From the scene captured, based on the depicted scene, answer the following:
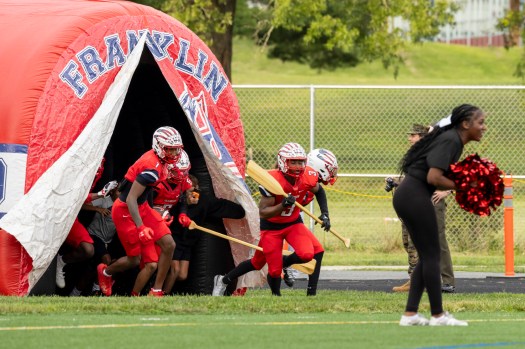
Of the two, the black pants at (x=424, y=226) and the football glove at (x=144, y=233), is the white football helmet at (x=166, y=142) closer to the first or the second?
the football glove at (x=144, y=233)

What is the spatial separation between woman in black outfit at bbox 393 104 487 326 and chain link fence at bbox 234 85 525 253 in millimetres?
7019

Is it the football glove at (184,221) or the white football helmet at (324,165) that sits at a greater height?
the white football helmet at (324,165)

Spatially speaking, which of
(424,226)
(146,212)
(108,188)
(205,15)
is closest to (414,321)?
(424,226)

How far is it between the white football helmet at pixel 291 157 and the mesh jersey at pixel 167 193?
42.9 inches

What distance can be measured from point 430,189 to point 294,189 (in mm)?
3997

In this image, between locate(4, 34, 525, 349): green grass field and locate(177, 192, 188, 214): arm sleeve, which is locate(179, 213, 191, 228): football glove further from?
locate(4, 34, 525, 349): green grass field

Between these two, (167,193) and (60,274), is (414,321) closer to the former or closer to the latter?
(167,193)

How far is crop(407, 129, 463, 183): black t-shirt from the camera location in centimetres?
995

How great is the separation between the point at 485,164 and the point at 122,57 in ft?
16.5

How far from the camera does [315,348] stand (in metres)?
8.93

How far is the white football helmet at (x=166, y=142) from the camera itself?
1341cm

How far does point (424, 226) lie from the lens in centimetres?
1005

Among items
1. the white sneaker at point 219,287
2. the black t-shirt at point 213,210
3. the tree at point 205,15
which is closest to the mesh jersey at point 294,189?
the black t-shirt at point 213,210

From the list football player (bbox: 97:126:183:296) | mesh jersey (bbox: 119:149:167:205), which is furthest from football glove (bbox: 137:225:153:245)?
mesh jersey (bbox: 119:149:167:205)
